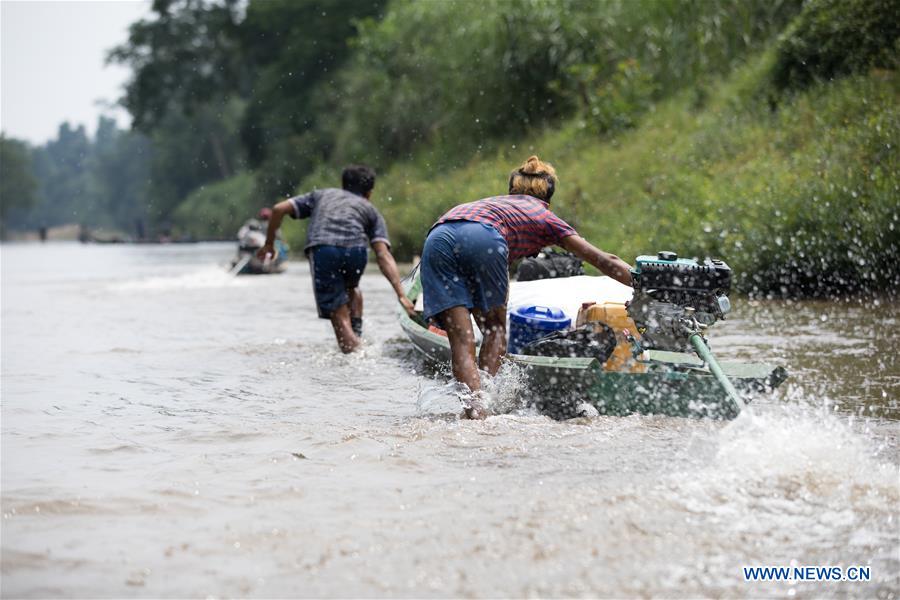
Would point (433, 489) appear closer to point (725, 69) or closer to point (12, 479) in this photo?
point (12, 479)

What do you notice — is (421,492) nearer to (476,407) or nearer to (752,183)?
(476,407)

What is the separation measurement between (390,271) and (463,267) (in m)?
2.75

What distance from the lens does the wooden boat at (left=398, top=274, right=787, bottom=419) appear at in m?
5.46

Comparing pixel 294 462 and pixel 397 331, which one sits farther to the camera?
pixel 397 331

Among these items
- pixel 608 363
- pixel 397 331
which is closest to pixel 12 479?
pixel 608 363

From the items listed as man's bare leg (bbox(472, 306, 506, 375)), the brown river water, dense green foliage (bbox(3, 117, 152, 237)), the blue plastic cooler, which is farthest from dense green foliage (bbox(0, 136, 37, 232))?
man's bare leg (bbox(472, 306, 506, 375))

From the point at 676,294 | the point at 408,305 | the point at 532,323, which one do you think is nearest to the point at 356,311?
the point at 408,305

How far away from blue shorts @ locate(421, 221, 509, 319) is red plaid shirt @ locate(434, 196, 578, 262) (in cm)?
5

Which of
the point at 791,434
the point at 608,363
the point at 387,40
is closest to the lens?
the point at 791,434

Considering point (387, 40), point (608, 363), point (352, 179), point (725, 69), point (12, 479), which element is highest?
point (387, 40)

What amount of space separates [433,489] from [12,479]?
1886 millimetres

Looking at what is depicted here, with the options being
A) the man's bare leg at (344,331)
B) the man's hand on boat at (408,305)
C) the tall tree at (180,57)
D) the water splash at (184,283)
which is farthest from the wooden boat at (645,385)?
Answer: the tall tree at (180,57)

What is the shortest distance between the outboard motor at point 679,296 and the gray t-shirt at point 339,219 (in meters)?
3.79

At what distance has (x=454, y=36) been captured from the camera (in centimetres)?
2541
